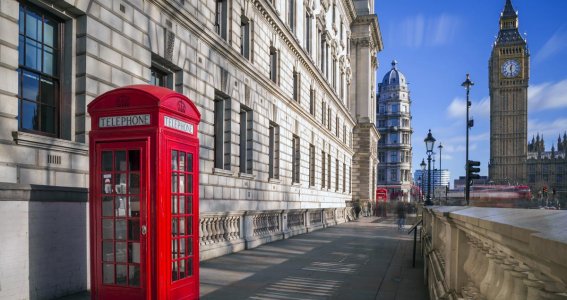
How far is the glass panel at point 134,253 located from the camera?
20.1 feet

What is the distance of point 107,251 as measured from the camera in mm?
6246

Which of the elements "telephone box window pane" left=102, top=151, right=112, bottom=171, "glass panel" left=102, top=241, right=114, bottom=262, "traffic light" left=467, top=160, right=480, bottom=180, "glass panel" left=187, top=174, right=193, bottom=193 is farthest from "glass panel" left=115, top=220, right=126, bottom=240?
"traffic light" left=467, top=160, right=480, bottom=180

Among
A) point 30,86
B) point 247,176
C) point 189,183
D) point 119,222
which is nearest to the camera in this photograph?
point 119,222

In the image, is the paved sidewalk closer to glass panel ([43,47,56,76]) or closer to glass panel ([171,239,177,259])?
glass panel ([171,239,177,259])

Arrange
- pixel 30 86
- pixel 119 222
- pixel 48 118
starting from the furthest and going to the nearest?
pixel 48 118, pixel 30 86, pixel 119 222

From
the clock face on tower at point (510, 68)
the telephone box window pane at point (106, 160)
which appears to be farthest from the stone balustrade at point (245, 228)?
the clock face on tower at point (510, 68)

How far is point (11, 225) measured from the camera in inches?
269

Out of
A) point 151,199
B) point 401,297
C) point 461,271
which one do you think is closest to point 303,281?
point 401,297

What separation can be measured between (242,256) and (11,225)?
27.8 ft

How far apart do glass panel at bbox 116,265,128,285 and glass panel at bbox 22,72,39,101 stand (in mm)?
3514

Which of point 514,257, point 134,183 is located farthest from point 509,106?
point 514,257

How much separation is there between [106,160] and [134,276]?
153cm

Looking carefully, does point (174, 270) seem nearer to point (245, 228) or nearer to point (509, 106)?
point (245, 228)

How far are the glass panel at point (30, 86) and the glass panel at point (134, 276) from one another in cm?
366
